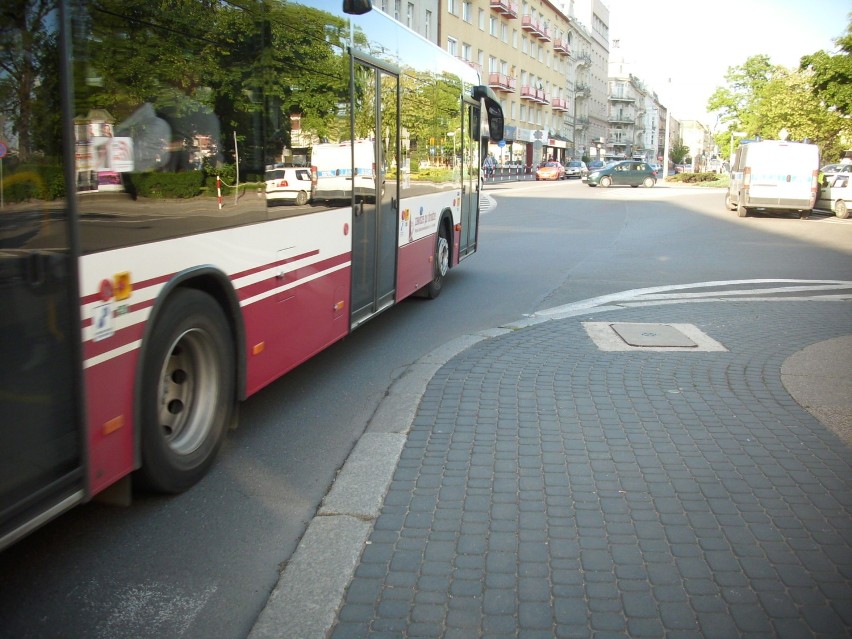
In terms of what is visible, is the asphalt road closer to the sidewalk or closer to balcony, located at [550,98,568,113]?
the sidewalk

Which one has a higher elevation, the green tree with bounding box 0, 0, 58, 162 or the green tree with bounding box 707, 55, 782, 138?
the green tree with bounding box 707, 55, 782, 138

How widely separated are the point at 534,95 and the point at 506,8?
40.2ft

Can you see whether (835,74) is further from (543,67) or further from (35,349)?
(543,67)

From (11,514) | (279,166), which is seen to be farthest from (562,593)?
(279,166)

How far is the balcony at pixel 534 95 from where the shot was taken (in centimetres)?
7656

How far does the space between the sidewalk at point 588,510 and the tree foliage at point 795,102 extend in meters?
24.3

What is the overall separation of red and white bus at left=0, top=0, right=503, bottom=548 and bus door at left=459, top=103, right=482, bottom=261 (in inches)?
175

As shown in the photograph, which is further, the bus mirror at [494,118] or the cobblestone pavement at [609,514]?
the bus mirror at [494,118]

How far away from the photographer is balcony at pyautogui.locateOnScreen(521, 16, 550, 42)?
74812 millimetres

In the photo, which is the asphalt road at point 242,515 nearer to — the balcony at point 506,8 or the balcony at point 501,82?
the balcony at point 506,8

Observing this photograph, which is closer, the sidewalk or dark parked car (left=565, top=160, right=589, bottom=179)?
the sidewalk

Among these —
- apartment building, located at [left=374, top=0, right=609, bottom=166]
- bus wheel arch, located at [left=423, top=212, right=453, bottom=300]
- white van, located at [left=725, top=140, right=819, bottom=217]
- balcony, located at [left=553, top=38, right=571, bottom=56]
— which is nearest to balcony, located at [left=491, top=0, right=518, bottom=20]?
apartment building, located at [left=374, top=0, right=609, bottom=166]

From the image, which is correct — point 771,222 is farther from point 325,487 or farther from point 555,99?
point 555,99

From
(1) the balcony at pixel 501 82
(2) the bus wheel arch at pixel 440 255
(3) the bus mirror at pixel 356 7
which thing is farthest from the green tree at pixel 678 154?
(3) the bus mirror at pixel 356 7
